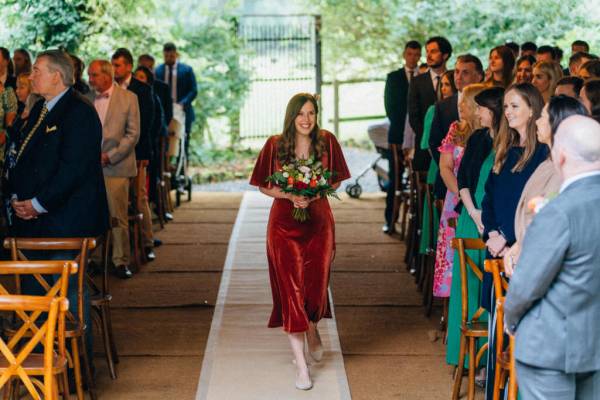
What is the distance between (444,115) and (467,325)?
2.22 metres

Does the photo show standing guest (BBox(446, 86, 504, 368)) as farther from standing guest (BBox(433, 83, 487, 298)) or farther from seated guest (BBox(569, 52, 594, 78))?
seated guest (BBox(569, 52, 594, 78))

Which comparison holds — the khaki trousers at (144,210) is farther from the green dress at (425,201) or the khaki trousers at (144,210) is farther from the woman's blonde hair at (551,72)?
the woman's blonde hair at (551,72)

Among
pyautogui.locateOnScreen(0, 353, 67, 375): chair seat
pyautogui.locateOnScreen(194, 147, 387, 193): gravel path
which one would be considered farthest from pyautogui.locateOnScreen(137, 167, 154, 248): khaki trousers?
pyautogui.locateOnScreen(194, 147, 387, 193): gravel path

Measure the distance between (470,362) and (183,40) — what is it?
43.8 ft

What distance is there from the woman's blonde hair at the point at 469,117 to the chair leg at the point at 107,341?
261cm

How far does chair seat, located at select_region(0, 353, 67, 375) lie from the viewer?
5156 mm

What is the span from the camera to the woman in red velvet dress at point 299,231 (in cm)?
670

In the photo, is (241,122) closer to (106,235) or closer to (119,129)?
(119,129)

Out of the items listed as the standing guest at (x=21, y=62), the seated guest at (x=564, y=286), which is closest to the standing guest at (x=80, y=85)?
the standing guest at (x=21, y=62)

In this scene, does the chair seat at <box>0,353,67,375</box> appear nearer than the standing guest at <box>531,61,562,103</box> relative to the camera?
Yes

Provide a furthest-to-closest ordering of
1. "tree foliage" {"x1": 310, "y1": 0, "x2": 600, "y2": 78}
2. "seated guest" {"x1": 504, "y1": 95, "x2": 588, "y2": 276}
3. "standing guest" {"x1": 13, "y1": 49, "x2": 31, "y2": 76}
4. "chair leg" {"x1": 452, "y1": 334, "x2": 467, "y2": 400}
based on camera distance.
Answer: "tree foliage" {"x1": 310, "y1": 0, "x2": 600, "y2": 78} → "standing guest" {"x1": 13, "y1": 49, "x2": 31, "y2": 76} → "chair leg" {"x1": 452, "y1": 334, "x2": 467, "y2": 400} → "seated guest" {"x1": 504, "y1": 95, "x2": 588, "y2": 276}

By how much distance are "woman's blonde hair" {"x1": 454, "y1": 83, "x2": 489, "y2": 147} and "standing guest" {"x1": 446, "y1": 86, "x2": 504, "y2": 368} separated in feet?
1.16

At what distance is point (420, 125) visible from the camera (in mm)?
10023

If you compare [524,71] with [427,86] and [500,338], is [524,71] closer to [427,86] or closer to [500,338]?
[427,86]
